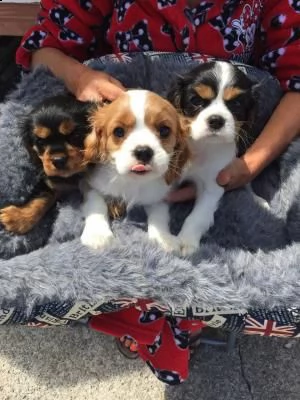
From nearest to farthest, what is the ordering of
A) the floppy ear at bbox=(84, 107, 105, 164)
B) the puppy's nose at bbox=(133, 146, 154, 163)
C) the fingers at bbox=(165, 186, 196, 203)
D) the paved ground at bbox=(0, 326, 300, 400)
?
the puppy's nose at bbox=(133, 146, 154, 163), the floppy ear at bbox=(84, 107, 105, 164), the fingers at bbox=(165, 186, 196, 203), the paved ground at bbox=(0, 326, 300, 400)

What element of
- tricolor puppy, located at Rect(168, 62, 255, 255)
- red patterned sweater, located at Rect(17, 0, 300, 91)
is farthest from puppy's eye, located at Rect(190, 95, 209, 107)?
red patterned sweater, located at Rect(17, 0, 300, 91)

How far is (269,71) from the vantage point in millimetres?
1895

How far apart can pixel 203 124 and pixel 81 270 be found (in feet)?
1.63

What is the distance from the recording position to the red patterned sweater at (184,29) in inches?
68.7

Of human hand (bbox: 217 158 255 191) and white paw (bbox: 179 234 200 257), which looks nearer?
white paw (bbox: 179 234 200 257)

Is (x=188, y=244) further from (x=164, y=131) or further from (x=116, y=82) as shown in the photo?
(x=116, y=82)

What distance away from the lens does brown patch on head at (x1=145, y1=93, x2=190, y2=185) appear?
134cm

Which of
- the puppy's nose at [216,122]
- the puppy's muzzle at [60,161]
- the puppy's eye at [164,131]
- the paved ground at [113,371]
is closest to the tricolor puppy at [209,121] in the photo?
the puppy's nose at [216,122]

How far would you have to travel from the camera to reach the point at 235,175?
165 centimetres

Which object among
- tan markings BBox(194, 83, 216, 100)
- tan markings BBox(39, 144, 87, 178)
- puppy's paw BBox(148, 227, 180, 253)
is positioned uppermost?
tan markings BBox(194, 83, 216, 100)

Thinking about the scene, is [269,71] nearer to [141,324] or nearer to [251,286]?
[251,286]

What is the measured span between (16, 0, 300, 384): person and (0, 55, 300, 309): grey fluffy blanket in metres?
0.07

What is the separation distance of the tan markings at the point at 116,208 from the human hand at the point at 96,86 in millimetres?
300

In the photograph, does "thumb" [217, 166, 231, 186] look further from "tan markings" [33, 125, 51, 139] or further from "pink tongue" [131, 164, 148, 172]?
"tan markings" [33, 125, 51, 139]
